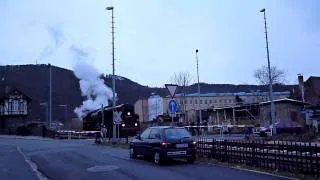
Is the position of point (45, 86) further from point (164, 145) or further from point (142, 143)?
point (164, 145)

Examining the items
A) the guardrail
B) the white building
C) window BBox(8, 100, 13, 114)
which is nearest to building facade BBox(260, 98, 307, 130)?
the guardrail

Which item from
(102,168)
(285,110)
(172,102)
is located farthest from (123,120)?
(102,168)

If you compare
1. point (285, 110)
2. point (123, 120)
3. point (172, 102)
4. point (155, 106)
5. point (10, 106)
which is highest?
point (155, 106)

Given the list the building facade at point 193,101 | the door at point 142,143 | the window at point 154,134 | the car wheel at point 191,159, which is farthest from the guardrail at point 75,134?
the building facade at point 193,101

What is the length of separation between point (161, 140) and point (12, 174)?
226 inches

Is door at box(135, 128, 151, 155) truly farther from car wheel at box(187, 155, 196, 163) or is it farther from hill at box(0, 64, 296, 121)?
hill at box(0, 64, 296, 121)

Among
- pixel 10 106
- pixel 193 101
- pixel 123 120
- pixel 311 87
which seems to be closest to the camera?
pixel 123 120

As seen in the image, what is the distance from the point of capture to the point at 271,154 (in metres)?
16.9

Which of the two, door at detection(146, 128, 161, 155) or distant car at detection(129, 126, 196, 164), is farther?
door at detection(146, 128, 161, 155)

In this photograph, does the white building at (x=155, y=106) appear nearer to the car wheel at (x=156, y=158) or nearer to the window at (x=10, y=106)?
the window at (x=10, y=106)

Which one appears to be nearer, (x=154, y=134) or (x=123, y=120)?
(x=154, y=134)

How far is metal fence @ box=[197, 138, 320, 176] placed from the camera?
1471 centimetres

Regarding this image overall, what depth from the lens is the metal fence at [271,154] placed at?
48.3 ft

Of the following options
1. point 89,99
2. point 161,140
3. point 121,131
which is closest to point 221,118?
point 89,99
